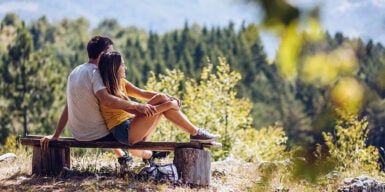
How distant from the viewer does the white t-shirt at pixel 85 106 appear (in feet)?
18.2

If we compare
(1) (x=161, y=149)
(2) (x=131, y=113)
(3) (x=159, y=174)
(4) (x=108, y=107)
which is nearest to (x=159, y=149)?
(1) (x=161, y=149)

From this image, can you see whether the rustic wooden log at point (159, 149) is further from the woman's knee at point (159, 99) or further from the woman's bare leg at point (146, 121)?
the woman's knee at point (159, 99)

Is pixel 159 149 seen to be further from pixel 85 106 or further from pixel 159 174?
pixel 85 106

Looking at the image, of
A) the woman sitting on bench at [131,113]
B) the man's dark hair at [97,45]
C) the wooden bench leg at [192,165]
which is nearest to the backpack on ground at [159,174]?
the wooden bench leg at [192,165]

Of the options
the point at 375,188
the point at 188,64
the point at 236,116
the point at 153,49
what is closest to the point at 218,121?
the point at 236,116

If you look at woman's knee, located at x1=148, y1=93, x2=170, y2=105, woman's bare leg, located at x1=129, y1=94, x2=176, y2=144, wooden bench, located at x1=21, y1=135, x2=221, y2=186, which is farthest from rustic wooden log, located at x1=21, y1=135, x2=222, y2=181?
woman's knee, located at x1=148, y1=93, x2=170, y2=105

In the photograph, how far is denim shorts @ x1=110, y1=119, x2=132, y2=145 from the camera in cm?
551

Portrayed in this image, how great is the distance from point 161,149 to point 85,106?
0.80 meters

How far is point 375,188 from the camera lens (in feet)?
19.4

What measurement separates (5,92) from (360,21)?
34.0 metres

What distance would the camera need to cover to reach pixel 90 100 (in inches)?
221

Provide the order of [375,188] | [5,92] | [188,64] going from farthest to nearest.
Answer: [188,64]
[5,92]
[375,188]

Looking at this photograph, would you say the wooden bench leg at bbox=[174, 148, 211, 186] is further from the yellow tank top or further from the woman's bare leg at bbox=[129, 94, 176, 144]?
the yellow tank top

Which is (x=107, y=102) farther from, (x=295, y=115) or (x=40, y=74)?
(x=40, y=74)
